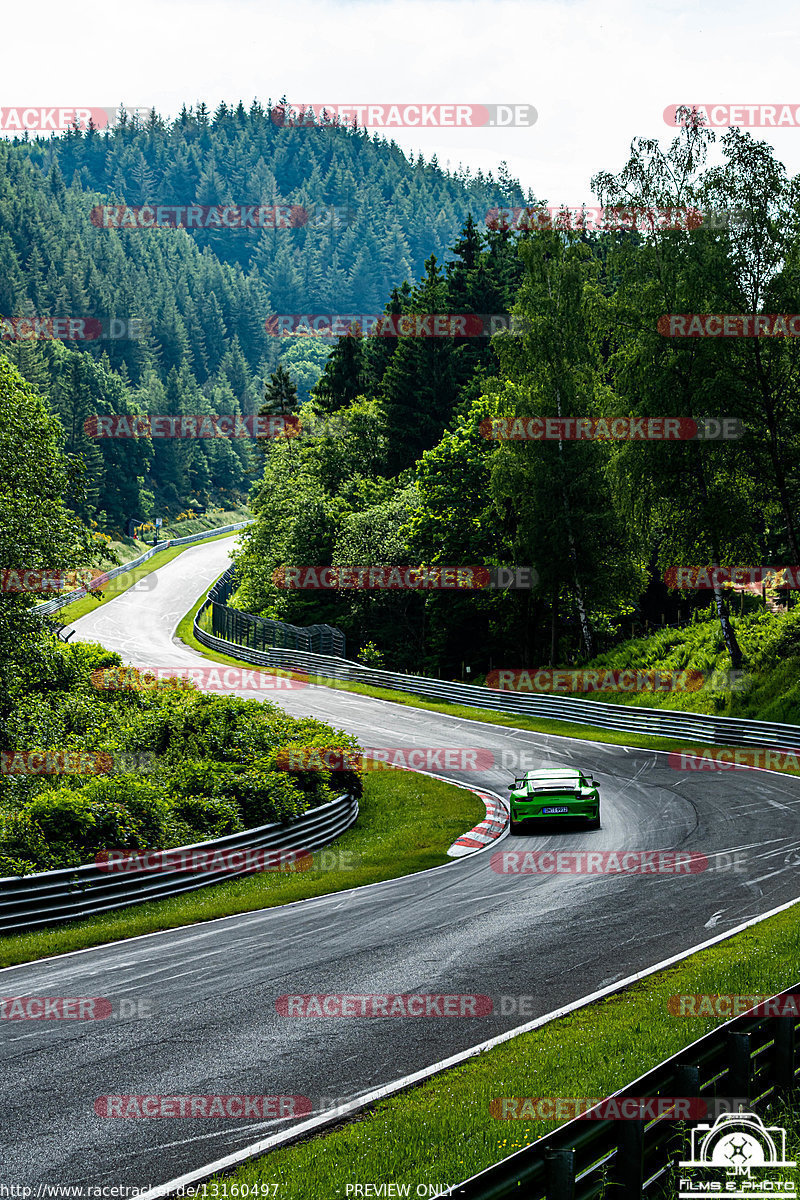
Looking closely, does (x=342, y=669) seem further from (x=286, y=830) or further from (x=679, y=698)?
(x=286, y=830)

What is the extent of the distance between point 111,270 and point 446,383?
138m

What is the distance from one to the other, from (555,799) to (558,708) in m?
17.5

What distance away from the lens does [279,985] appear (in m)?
10.7

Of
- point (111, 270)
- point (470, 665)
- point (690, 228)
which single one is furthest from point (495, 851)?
point (111, 270)

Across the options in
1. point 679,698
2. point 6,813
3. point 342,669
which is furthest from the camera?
point 342,669

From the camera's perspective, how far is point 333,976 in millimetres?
10906

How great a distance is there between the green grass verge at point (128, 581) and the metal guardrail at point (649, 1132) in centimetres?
4519

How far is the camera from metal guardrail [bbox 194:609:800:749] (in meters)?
29.6
